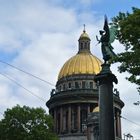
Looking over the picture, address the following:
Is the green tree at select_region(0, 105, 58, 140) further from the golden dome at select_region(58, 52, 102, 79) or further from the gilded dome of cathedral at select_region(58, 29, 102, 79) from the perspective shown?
the golden dome at select_region(58, 52, 102, 79)

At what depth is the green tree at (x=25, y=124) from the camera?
5831 centimetres

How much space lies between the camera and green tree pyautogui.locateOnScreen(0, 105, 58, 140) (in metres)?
58.3

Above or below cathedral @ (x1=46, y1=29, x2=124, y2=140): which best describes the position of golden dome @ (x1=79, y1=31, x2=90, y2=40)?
above

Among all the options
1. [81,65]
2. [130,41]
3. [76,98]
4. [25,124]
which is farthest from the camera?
[81,65]

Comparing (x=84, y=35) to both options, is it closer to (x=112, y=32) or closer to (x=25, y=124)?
(x=25, y=124)

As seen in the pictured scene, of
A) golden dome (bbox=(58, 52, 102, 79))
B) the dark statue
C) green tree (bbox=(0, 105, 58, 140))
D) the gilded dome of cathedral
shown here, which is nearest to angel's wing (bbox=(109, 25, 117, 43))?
the dark statue

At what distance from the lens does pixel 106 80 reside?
79.5 feet

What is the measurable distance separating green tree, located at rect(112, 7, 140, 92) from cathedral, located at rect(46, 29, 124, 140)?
201ft

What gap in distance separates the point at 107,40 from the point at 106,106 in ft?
11.2

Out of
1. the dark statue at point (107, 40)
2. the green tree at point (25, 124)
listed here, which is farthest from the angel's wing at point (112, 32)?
the green tree at point (25, 124)

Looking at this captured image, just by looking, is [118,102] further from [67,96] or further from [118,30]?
[118,30]

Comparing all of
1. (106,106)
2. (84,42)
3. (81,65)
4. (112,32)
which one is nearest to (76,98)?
(81,65)

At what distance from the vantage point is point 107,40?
25219mm

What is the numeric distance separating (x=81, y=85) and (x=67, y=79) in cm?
279
